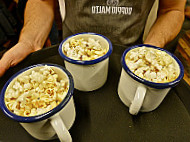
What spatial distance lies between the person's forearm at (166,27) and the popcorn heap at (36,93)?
584 millimetres

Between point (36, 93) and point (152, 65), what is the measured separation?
36 centimetres

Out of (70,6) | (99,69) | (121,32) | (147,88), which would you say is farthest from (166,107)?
(70,6)

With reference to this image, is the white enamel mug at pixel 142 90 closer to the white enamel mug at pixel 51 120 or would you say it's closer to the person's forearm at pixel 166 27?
the white enamel mug at pixel 51 120

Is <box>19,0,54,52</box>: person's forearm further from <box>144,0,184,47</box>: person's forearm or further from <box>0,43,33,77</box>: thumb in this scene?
<box>144,0,184,47</box>: person's forearm

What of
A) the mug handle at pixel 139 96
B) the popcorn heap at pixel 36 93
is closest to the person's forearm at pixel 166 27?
the mug handle at pixel 139 96

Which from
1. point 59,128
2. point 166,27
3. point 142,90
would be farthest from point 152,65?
point 166,27

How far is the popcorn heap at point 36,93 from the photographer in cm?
39

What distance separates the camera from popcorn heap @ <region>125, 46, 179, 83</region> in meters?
0.45

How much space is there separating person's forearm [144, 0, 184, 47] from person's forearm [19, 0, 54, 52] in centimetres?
57

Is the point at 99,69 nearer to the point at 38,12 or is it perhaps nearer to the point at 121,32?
the point at 121,32

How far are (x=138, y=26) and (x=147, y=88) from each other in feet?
1.64

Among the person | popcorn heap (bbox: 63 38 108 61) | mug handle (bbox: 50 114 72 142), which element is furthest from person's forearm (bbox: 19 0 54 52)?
mug handle (bbox: 50 114 72 142)

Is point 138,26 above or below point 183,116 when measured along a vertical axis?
above

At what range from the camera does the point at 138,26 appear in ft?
2.72
